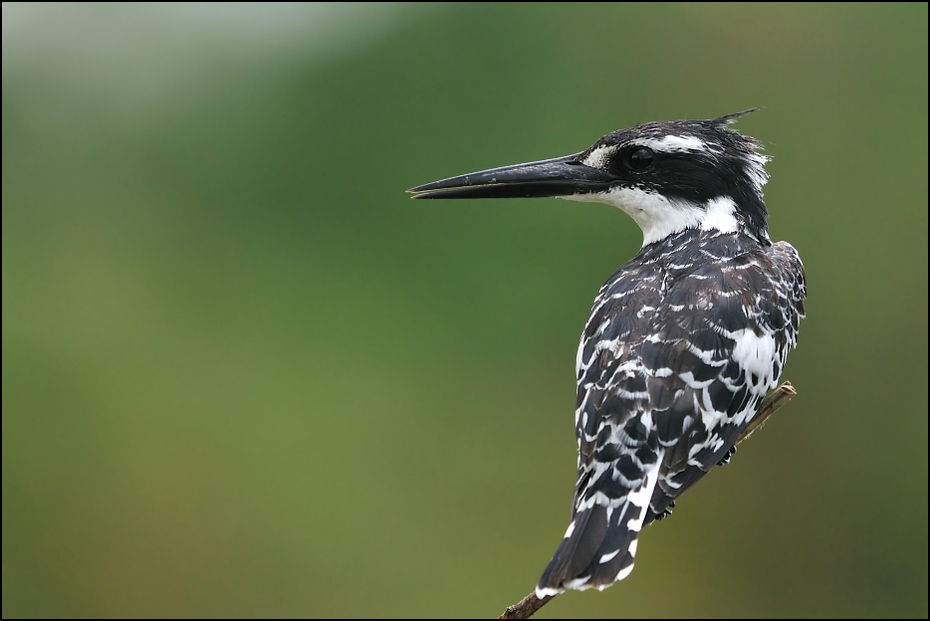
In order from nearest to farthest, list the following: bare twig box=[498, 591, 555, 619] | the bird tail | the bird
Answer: bare twig box=[498, 591, 555, 619]
the bird tail
the bird

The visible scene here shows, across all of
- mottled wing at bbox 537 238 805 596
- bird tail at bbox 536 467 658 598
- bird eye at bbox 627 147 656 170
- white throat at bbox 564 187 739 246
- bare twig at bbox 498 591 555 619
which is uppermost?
bird eye at bbox 627 147 656 170

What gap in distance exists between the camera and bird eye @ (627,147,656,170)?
251cm

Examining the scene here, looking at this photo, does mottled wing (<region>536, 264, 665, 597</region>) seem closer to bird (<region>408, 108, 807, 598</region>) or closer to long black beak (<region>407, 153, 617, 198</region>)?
bird (<region>408, 108, 807, 598</region>)

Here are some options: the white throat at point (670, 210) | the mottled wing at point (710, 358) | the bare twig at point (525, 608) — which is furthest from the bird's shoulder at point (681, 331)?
the bare twig at point (525, 608)

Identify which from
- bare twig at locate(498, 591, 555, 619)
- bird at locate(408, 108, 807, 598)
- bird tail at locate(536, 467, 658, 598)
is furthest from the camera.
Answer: bird at locate(408, 108, 807, 598)

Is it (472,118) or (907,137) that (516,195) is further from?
(907,137)

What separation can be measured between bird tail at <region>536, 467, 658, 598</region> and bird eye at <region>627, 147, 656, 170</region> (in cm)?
92

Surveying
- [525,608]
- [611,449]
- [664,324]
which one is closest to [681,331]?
[664,324]

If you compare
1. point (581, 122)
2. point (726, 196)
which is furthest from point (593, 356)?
point (581, 122)

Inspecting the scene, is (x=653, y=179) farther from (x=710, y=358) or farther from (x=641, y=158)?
(x=710, y=358)

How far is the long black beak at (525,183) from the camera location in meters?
2.53

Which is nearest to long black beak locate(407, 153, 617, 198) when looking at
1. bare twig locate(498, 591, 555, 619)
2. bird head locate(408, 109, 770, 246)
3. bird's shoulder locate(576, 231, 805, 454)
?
bird head locate(408, 109, 770, 246)

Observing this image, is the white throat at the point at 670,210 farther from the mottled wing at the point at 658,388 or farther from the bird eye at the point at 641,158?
the mottled wing at the point at 658,388

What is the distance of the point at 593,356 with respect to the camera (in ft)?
7.16
